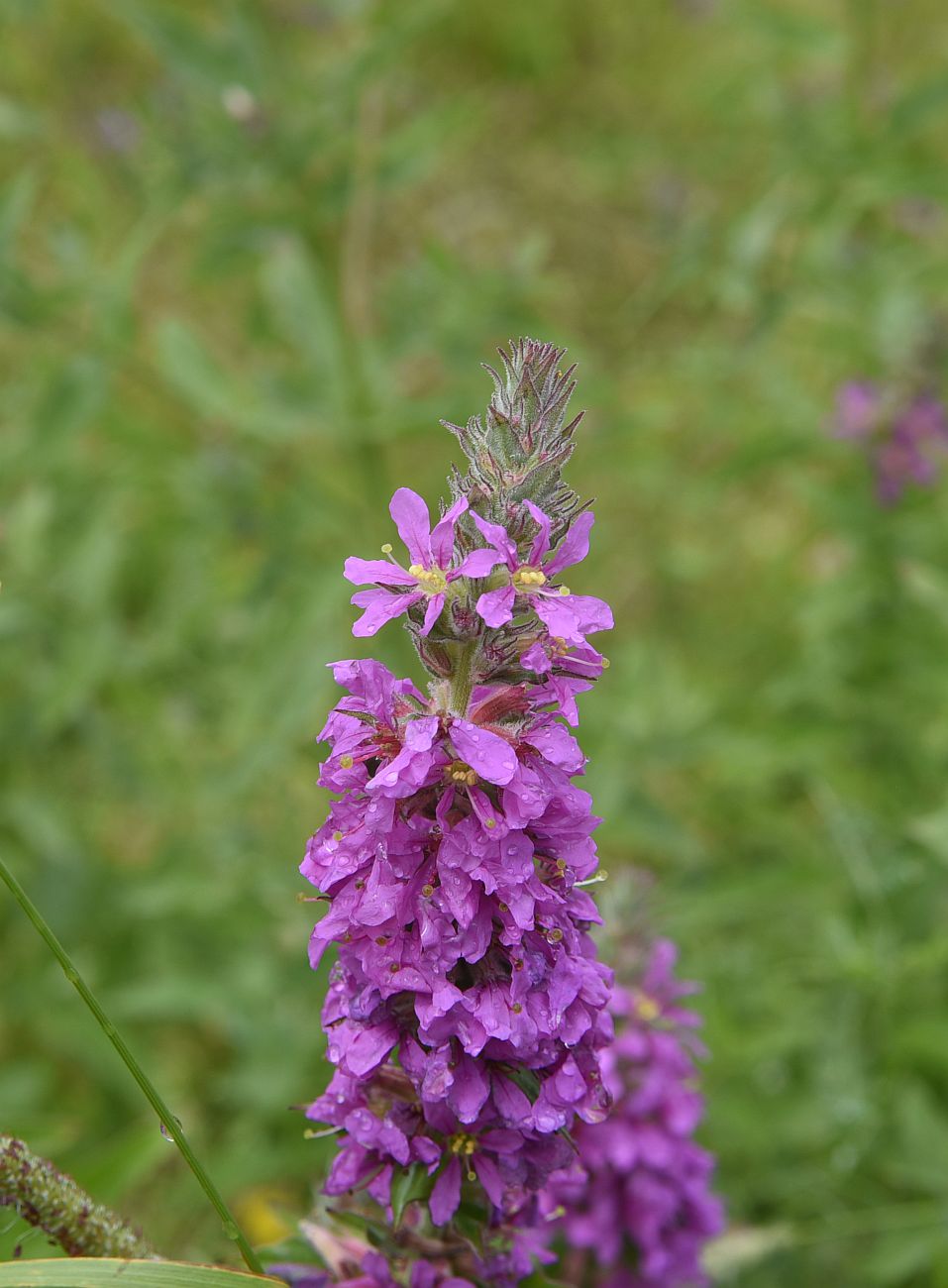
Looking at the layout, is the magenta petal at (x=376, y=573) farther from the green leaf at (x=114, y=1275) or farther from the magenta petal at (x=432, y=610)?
the green leaf at (x=114, y=1275)

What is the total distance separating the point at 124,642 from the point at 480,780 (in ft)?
12.4

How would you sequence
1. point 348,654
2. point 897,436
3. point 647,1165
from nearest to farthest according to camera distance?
point 647,1165 → point 348,654 → point 897,436

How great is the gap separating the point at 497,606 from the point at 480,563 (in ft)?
0.22

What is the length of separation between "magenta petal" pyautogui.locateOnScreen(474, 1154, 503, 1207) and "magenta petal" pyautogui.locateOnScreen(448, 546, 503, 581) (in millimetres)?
982

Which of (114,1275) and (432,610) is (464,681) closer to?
(432,610)

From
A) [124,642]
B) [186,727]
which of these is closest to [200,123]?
[124,642]

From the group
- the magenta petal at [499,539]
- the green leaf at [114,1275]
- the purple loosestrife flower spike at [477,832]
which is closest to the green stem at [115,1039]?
the green leaf at [114,1275]

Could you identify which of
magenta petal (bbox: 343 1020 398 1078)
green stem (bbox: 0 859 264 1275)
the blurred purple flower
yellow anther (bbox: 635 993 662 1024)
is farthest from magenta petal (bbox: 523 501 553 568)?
the blurred purple flower

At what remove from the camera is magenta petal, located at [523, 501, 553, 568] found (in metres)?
1.83

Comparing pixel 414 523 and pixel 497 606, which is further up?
pixel 414 523

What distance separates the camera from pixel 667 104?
1048 cm

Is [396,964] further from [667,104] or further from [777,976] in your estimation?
Answer: [667,104]

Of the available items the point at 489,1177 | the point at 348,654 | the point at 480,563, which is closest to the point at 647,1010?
the point at 489,1177

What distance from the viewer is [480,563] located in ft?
6.07
